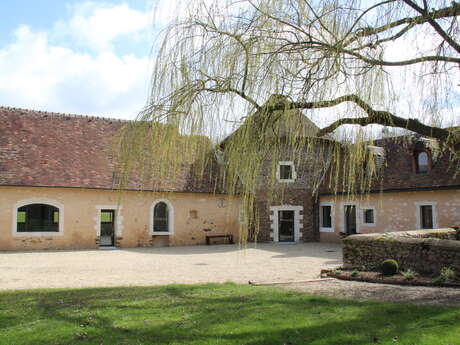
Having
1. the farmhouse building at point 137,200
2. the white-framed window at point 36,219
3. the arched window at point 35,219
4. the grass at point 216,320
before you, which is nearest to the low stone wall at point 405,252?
the grass at point 216,320

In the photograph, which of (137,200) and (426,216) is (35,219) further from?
(426,216)

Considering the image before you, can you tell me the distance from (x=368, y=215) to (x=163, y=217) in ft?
27.1

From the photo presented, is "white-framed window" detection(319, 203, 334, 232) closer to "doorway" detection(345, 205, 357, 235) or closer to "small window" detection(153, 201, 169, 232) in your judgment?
"doorway" detection(345, 205, 357, 235)

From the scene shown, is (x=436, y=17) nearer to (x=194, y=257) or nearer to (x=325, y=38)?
(x=325, y=38)

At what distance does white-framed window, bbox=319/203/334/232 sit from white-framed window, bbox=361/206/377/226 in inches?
66.8

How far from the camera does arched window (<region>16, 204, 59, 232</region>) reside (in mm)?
16203

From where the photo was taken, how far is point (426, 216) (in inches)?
622

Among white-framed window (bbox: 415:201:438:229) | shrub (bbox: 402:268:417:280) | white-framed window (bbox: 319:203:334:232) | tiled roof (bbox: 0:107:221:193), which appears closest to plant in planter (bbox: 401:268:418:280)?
shrub (bbox: 402:268:417:280)

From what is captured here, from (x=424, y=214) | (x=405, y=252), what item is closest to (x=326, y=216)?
(x=424, y=214)

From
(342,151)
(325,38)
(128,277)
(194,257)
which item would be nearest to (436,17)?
(325,38)

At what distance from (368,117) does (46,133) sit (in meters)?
15.5

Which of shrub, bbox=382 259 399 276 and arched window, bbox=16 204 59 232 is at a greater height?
arched window, bbox=16 204 59 232

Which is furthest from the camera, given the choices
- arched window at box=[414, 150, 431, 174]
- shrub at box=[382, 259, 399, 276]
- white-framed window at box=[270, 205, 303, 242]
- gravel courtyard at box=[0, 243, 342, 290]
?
white-framed window at box=[270, 205, 303, 242]

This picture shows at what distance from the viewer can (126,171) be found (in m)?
5.50
